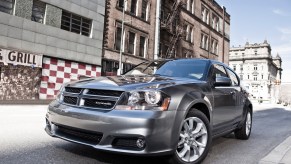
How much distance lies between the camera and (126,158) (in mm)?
3439

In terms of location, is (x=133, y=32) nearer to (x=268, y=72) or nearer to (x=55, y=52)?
(x=55, y=52)

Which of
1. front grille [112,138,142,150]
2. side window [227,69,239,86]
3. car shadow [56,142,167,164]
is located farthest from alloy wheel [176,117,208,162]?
side window [227,69,239,86]

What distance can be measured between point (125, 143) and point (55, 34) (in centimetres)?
1278

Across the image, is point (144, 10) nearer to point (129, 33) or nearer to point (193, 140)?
point (129, 33)

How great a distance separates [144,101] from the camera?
9.66 ft

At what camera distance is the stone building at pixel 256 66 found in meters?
97.3

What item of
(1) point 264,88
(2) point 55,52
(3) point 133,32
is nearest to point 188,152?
(2) point 55,52

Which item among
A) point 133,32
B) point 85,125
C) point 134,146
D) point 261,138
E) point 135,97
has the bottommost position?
point 261,138

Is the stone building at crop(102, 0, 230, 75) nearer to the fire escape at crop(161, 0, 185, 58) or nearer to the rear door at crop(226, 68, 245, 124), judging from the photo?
the fire escape at crop(161, 0, 185, 58)

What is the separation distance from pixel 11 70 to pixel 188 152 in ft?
37.2

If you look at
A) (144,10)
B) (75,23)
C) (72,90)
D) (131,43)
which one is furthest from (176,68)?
(144,10)

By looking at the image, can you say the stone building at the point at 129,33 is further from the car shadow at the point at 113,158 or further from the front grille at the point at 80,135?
the front grille at the point at 80,135

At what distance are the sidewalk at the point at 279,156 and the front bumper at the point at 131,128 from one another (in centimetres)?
168

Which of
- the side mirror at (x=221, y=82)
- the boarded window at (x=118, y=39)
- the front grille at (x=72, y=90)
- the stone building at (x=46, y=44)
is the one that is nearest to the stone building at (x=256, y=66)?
the boarded window at (x=118, y=39)
